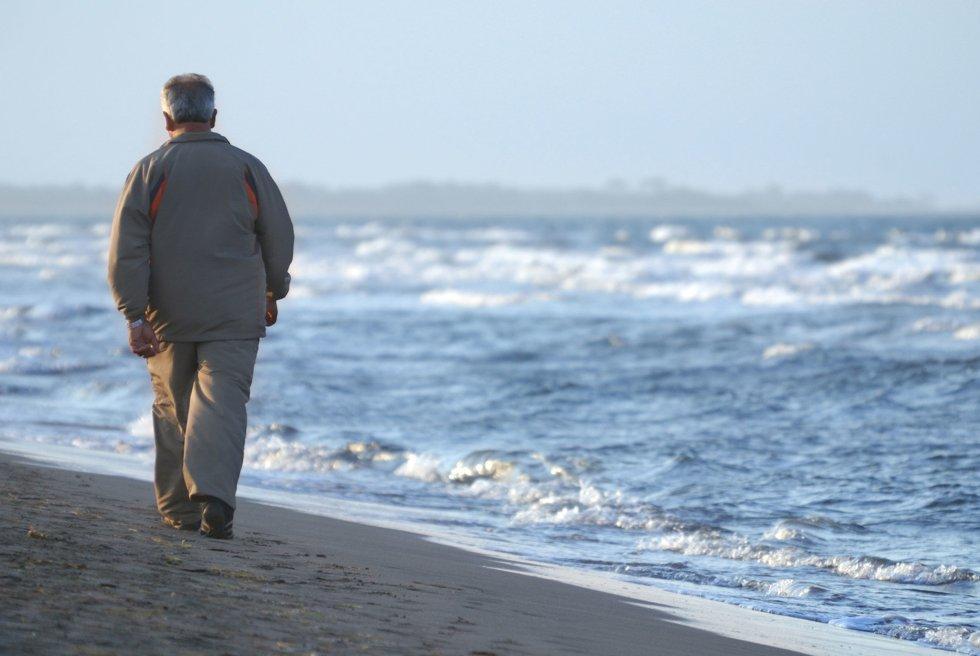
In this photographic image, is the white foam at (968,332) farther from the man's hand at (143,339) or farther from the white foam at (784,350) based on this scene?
the man's hand at (143,339)

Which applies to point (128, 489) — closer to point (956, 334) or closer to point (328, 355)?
point (328, 355)

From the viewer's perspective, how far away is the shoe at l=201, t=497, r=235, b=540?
4473 mm

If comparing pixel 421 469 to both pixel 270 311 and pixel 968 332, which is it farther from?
pixel 968 332

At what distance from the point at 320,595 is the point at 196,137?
173 centimetres

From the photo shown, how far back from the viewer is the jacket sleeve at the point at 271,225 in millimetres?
4504

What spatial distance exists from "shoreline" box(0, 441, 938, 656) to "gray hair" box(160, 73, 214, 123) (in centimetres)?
142

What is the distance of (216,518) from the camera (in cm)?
448

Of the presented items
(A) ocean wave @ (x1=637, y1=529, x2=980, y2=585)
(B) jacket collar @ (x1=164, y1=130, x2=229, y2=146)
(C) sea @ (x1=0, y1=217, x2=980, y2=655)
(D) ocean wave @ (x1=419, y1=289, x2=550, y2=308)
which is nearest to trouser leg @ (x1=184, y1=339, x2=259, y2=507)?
(B) jacket collar @ (x1=164, y1=130, x2=229, y2=146)

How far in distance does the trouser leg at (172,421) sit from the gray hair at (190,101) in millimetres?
792

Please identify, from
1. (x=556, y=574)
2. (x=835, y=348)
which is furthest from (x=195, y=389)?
(x=835, y=348)

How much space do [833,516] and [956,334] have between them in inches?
462

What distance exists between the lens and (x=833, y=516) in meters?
6.66

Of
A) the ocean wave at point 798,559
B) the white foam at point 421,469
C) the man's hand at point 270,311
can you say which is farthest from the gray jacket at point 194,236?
the white foam at point 421,469

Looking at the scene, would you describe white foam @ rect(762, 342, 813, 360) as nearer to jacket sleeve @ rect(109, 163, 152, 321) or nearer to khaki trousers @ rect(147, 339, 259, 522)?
khaki trousers @ rect(147, 339, 259, 522)
